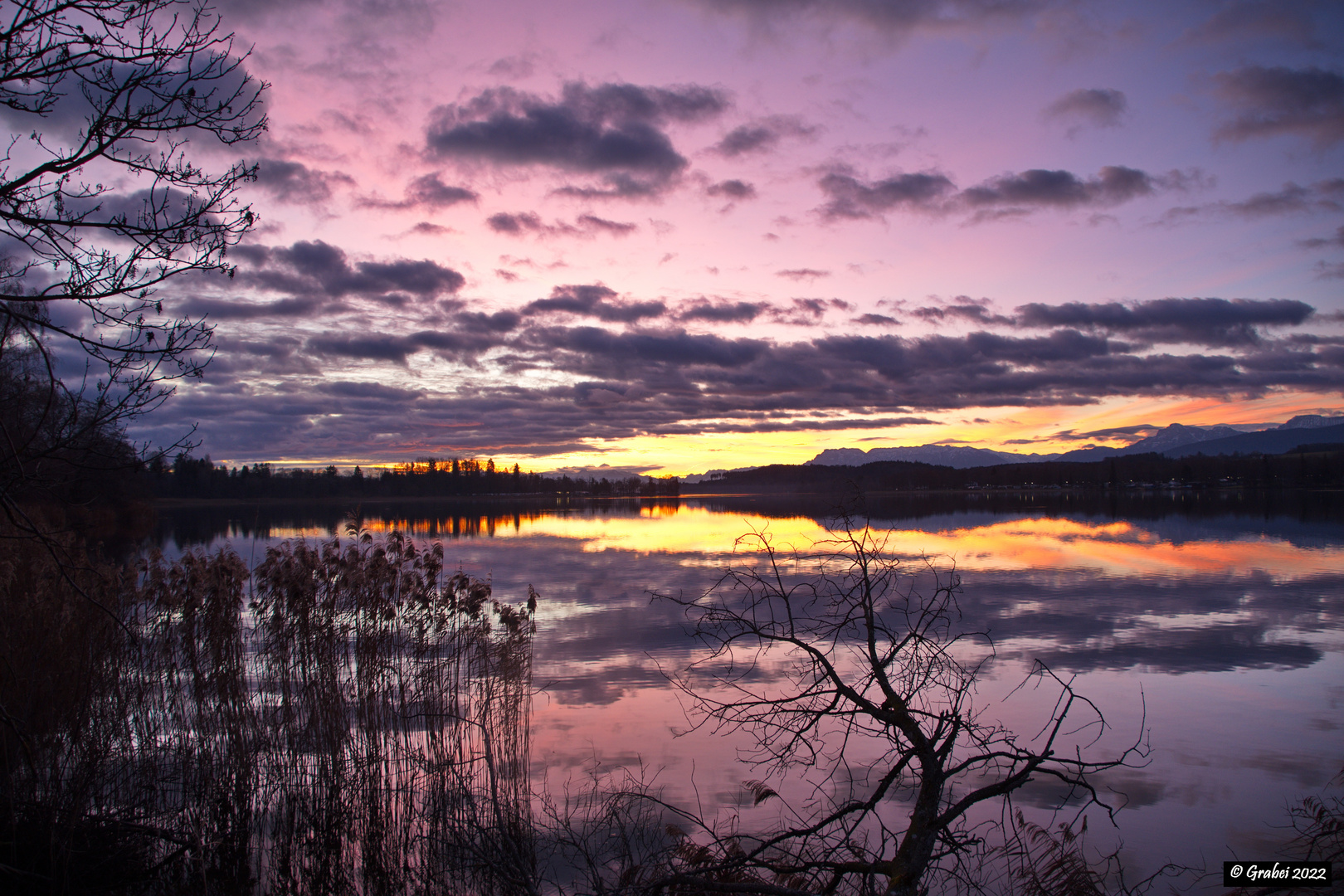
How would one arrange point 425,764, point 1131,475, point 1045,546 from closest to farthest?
point 425,764 < point 1045,546 < point 1131,475

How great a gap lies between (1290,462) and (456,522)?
18511 cm

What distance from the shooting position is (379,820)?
8.41 m

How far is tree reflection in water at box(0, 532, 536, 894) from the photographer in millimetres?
7078

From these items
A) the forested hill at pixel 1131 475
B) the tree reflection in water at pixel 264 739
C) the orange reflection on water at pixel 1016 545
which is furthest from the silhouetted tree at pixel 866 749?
the forested hill at pixel 1131 475

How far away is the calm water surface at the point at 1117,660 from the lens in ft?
29.3

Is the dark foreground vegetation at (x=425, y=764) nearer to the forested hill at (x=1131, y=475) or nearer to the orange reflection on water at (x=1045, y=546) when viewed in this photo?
the orange reflection on water at (x=1045, y=546)

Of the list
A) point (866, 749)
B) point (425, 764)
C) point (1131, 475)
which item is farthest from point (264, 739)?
point (1131, 475)

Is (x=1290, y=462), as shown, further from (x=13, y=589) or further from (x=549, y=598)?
(x=13, y=589)

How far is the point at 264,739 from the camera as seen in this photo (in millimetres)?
10055

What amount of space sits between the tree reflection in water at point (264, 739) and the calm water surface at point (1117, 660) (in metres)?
1.43

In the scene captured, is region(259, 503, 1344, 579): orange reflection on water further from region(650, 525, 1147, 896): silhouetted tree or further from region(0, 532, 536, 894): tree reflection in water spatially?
region(0, 532, 536, 894): tree reflection in water

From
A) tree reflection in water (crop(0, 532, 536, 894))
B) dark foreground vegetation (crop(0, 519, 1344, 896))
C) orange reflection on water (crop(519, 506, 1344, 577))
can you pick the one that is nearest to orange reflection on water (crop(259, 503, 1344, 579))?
orange reflection on water (crop(519, 506, 1344, 577))

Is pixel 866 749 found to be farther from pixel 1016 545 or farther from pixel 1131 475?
pixel 1131 475

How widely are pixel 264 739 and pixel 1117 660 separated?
1486cm
